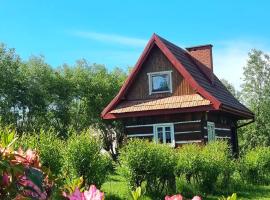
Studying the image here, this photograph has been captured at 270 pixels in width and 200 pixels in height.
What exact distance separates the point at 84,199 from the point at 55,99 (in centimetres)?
3103

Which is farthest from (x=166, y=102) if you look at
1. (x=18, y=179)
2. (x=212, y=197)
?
(x=18, y=179)

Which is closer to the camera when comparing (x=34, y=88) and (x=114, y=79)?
(x=34, y=88)

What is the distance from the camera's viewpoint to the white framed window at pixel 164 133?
20.9 meters

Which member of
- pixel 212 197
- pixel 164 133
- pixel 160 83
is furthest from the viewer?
pixel 160 83

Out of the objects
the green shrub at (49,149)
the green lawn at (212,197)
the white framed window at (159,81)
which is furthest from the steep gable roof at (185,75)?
the green shrub at (49,149)

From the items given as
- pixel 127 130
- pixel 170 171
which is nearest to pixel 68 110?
pixel 127 130

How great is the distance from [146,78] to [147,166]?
981 centimetres

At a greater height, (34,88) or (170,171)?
(34,88)

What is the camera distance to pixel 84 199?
1.54 m

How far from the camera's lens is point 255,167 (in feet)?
56.2

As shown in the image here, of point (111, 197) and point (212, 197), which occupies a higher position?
point (111, 197)

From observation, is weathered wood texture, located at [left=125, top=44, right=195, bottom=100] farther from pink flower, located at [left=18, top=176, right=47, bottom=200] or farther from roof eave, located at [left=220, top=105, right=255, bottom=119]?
pink flower, located at [left=18, top=176, right=47, bottom=200]

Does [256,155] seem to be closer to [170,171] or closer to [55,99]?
[170,171]

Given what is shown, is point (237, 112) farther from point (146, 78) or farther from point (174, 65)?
point (146, 78)
